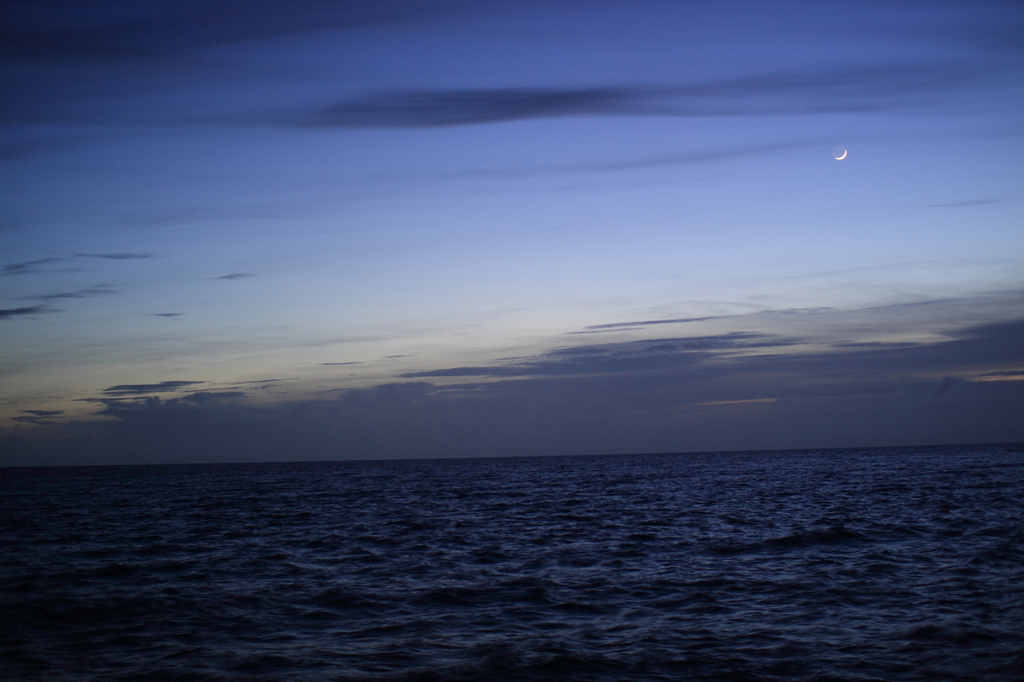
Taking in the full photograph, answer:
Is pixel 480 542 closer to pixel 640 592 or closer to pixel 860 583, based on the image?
pixel 640 592

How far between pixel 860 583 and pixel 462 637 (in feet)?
33.8

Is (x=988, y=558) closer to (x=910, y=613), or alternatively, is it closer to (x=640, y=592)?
(x=910, y=613)

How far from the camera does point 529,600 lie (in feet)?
53.2

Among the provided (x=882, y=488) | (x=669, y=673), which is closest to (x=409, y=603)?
(x=669, y=673)

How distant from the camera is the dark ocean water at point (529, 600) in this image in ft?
38.9

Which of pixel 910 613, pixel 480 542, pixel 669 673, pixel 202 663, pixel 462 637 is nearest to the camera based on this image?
pixel 669 673

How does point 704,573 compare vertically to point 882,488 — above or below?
above

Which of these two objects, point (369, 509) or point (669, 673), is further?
point (369, 509)

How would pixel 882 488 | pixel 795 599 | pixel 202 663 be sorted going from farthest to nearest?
pixel 882 488
pixel 795 599
pixel 202 663

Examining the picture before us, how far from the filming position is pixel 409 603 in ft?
53.1

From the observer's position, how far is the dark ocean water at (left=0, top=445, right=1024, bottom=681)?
11.9 m

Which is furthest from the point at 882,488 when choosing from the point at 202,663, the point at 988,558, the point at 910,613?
the point at 202,663

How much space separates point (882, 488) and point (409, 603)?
45.4m

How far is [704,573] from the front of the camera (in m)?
18.9
